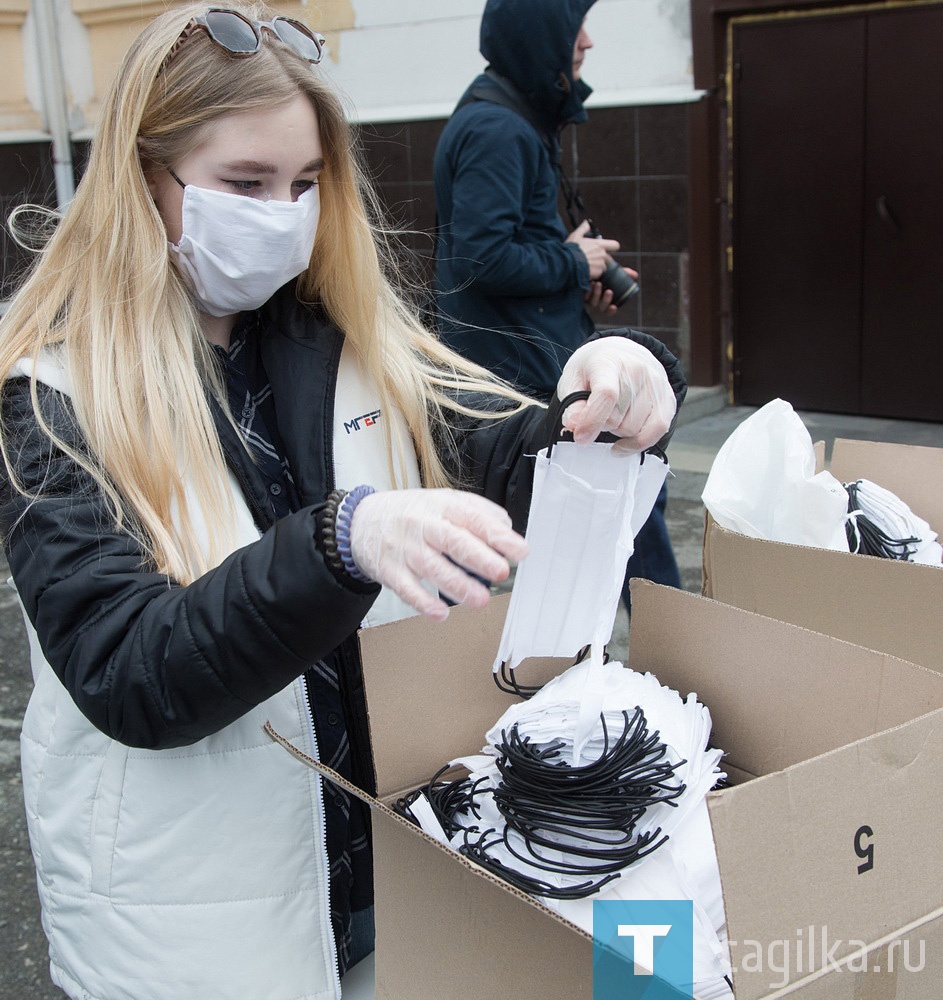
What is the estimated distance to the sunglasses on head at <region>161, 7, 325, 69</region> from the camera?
1.25 metres

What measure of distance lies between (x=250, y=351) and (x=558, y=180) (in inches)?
78.6

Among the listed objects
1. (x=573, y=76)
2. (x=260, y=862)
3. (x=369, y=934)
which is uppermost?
(x=573, y=76)

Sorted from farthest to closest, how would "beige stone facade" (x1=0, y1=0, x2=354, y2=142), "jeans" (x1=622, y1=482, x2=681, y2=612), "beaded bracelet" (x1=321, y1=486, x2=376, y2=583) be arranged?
"beige stone facade" (x1=0, y1=0, x2=354, y2=142)
"jeans" (x1=622, y1=482, x2=681, y2=612)
"beaded bracelet" (x1=321, y1=486, x2=376, y2=583)

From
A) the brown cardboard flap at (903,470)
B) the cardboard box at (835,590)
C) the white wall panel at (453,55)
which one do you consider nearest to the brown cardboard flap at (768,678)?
the cardboard box at (835,590)

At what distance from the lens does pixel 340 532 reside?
96cm

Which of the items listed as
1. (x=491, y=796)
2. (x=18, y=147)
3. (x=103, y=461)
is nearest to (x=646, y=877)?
(x=491, y=796)

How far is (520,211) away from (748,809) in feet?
7.35

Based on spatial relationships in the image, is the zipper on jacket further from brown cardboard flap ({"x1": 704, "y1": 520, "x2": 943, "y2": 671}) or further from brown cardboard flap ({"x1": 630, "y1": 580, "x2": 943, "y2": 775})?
brown cardboard flap ({"x1": 704, "y1": 520, "x2": 943, "y2": 671})

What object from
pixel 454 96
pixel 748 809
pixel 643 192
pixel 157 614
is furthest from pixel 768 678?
pixel 454 96

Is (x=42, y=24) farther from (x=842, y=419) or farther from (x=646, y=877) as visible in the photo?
(x=646, y=877)

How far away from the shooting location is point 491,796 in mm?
1232

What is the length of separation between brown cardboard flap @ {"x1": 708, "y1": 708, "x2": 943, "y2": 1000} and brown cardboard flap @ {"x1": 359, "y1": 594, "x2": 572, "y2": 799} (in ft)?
1.43

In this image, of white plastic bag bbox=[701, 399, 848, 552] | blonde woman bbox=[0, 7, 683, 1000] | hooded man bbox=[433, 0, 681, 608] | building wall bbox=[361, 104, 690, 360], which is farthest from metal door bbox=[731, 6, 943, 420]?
blonde woman bbox=[0, 7, 683, 1000]

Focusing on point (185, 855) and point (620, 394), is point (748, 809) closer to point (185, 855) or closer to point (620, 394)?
point (620, 394)
